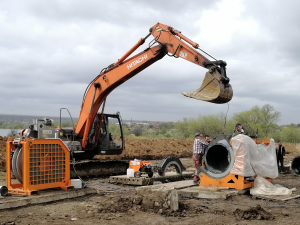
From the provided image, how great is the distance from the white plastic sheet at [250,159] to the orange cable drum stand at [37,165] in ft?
13.4

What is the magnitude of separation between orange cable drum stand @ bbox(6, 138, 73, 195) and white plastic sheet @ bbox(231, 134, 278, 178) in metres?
4.08

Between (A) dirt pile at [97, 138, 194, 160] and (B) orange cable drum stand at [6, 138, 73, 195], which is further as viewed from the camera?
(A) dirt pile at [97, 138, 194, 160]

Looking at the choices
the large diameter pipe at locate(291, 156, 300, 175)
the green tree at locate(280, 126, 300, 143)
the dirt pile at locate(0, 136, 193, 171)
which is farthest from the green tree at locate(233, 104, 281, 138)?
the large diameter pipe at locate(291, 156, 300, 175)

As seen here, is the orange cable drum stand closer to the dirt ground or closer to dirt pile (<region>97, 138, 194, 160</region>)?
the dirt ground

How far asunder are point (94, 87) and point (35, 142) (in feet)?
15.5

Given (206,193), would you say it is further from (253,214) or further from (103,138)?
(103,138)

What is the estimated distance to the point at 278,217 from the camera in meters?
6.74

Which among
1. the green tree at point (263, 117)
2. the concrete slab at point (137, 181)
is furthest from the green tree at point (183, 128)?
the concrete slab at point (137, 181)

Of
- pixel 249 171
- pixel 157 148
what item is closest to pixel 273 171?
pixel 249 171

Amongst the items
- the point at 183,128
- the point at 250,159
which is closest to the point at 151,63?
the point at 250,159

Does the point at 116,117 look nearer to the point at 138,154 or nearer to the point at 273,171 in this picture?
the point at 273,171

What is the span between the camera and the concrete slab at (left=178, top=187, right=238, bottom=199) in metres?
8.48

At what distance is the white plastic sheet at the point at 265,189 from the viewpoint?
28.9 feet

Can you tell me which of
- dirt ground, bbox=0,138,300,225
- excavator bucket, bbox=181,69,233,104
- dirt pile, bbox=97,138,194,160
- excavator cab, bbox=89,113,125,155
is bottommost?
dirt ground, bbox=0,138,300,225
